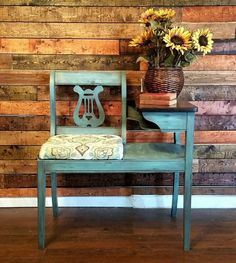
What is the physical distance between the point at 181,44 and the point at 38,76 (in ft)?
3.20

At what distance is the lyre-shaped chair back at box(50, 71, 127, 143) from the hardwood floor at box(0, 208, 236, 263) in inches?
21.3

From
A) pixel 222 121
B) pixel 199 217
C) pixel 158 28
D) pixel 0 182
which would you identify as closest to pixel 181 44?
pixel 158 28

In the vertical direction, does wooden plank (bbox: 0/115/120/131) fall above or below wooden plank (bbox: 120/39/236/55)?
below

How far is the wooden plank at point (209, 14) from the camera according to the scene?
2.29 metres

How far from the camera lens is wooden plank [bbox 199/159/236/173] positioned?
96.4 inches

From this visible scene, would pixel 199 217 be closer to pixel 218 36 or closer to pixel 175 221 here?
pixel 175 221

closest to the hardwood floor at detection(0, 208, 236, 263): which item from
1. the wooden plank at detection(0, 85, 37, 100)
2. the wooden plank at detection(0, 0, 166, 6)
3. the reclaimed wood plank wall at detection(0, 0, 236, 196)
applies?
the reclaimed wood plank wall at detection(0, 0, 236, 196)

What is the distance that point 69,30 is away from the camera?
7.55 feet

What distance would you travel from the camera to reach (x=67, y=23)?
7.53 ft

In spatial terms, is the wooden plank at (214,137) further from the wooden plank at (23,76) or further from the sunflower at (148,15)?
the wooden plank at (23,76)

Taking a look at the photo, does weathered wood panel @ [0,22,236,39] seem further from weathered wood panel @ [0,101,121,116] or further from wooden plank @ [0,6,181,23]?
weathered wood panel @ [0,101,121,116]

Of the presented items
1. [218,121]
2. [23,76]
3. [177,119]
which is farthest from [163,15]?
[23,76]

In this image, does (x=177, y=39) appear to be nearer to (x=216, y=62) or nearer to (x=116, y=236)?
(x=216, y=62)

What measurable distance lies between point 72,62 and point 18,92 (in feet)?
1.33
